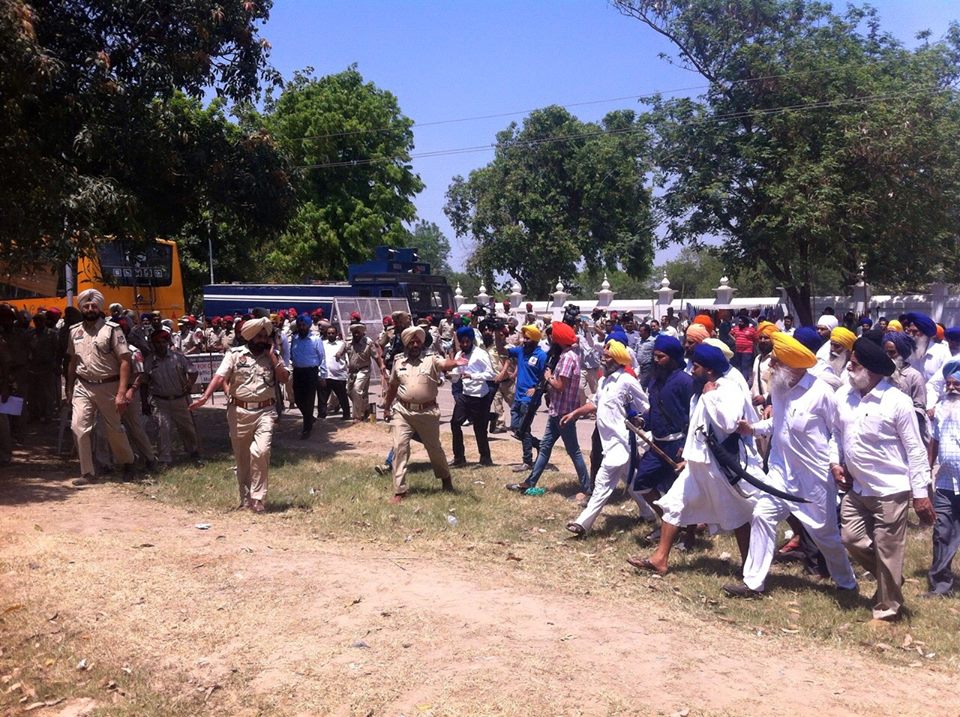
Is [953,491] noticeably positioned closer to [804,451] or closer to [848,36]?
[804,451]

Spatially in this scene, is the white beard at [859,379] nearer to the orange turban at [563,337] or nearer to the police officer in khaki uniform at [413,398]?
the orange turban at [563,337]

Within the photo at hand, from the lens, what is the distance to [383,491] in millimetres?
10172

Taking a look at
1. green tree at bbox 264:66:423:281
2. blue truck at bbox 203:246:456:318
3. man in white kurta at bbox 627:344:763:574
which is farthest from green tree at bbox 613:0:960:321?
man in white kurta at bbox 627:344:763:574

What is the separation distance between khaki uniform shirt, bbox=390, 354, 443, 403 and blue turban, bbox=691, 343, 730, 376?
3.42 metres

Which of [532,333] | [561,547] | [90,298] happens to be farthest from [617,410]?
[90,298]

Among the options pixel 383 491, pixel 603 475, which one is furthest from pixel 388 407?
pixel 603 475

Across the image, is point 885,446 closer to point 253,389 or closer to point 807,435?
point 807,435

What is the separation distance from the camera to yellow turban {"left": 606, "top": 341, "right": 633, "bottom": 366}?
26.4ft

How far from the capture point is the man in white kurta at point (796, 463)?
6328 millimetres

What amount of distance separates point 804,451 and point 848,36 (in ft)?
78.2

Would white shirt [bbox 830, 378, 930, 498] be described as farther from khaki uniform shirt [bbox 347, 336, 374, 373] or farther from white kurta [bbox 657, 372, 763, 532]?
khaki uniform shirt [bbox 347, 336, 374, 373]

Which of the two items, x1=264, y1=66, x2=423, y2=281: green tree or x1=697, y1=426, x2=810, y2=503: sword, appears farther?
x1=264, y1=66, x2=423, y2=281: green tree

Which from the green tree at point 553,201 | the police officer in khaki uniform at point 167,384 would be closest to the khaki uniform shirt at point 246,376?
the police officer in khaki uniform at point 167,384

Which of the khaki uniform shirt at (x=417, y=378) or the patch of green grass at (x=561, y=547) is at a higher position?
the khaki uniform shirt at (x=417, y=378)
